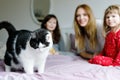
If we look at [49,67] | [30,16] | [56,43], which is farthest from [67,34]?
[49,67]

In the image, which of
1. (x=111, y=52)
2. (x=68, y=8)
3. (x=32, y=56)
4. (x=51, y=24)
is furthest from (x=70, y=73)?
(x=68, y=8)

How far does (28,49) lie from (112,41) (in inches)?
25.9

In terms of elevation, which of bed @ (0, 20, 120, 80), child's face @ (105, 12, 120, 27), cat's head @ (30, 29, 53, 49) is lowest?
bed @ (0, 20, 120, 80)

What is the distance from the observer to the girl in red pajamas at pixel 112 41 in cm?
155

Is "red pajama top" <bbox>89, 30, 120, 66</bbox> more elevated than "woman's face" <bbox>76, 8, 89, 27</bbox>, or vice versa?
"woman's face" <bbox>76, 8, 89, 27</bbox>

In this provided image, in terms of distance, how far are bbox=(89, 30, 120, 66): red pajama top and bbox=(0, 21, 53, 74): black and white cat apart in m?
0.47

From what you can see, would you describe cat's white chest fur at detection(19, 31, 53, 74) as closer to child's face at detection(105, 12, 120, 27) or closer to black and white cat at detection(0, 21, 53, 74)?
black and white cat at detection(0, 21, 53, 74)

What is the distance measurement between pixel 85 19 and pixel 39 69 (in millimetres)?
664

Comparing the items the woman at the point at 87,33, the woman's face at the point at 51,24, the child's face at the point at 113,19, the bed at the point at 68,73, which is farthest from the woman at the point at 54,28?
the child's face at the point at 113,19

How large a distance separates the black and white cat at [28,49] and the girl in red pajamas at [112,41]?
19.1 inches

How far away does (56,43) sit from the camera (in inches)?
86.3

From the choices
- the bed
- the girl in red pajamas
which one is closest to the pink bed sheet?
the bed

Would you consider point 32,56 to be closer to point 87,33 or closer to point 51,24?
point 87,33

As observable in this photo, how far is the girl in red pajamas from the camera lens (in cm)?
155
